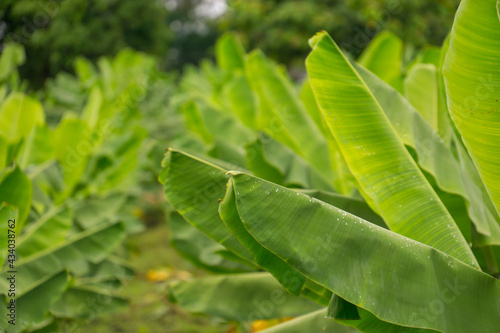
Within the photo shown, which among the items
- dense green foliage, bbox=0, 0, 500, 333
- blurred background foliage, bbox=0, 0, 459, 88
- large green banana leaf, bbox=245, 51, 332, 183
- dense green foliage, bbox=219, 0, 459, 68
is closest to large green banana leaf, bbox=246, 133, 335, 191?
dense green foliage, bbox=0, 0, 500, 333

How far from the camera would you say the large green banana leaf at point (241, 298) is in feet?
4.80

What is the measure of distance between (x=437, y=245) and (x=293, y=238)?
368 millimetres

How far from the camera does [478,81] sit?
84 centimetres

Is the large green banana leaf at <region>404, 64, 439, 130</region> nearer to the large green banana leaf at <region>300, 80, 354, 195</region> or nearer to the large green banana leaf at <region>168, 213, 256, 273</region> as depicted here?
the large green banana leaf at <region>300, 80, 354, 195</region>

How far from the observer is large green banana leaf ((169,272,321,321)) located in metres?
1.46

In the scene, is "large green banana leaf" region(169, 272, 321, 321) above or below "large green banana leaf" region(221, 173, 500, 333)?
below

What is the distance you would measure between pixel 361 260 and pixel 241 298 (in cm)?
76

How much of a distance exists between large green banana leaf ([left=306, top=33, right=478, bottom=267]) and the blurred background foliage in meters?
2.36

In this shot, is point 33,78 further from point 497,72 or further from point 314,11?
point 314,11

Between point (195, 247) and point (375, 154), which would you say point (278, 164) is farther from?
point (195, 247)

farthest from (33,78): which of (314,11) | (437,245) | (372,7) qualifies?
(314,11)

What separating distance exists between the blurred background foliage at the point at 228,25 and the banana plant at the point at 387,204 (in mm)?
2315

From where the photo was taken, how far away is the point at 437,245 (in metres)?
0.98

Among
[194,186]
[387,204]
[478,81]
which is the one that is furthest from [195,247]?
[478,81]
